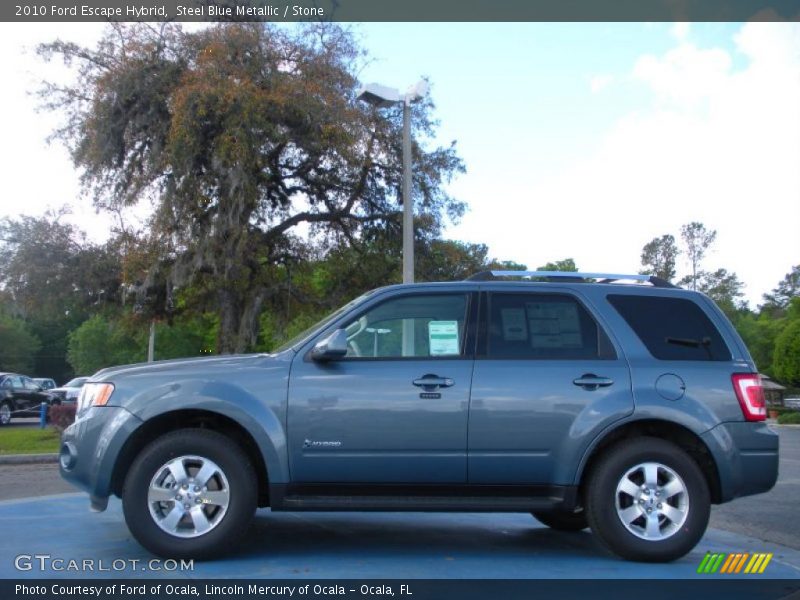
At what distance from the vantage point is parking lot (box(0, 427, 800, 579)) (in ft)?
18.4

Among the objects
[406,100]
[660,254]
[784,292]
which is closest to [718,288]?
[660,254]

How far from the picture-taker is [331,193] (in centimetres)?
2225

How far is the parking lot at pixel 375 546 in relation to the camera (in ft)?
18.4

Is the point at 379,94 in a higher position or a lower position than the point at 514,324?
higher

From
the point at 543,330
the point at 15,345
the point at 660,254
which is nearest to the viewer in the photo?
the point at 543,330

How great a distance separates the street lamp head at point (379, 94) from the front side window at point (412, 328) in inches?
314

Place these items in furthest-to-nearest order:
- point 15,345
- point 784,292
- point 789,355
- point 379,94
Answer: point 784,292 < point 15,345 < point 789,355 < point 379,94

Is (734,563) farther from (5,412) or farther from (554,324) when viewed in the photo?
(5,412)

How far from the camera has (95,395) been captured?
6113mm

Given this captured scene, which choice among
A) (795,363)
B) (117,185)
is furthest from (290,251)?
(795,363)

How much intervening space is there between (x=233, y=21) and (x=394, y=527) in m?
15.9

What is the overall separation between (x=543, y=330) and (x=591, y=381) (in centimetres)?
52

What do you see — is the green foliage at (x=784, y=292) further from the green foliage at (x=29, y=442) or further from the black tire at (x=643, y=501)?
the black tire at (x=643, y=501)

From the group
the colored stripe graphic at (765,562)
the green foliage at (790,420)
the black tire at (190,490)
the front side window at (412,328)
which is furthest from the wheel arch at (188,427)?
the green foliage at (790,420)
